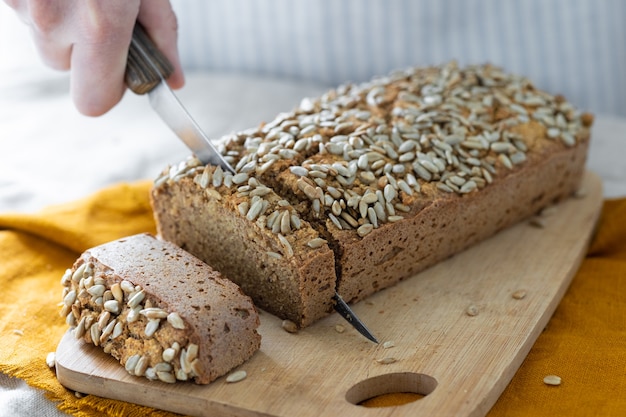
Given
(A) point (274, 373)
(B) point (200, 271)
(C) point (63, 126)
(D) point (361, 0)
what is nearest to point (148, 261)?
(B) point (200, 271)

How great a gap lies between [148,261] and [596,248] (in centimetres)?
169

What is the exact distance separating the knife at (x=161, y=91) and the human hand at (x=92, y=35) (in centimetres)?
5

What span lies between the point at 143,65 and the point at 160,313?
38.4 inches

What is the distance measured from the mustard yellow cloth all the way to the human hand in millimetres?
544

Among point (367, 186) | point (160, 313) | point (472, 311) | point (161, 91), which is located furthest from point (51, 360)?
point (472, 311)

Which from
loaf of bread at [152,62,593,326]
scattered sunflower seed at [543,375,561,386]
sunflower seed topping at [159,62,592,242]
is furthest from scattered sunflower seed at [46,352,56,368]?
scattered sunflower seed at [543,375,561,386]

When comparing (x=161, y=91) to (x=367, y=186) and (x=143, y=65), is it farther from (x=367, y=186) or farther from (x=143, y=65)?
(x=367, y=186)

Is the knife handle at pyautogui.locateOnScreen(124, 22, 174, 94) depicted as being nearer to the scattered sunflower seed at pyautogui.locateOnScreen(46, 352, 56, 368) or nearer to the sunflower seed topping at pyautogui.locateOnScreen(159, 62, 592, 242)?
the sunflower seed topping at pyautogui.locateOnScreen(159, 62, 592, 242)

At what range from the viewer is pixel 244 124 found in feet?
13.6

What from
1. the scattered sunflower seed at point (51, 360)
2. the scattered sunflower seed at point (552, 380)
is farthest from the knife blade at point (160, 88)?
the scattered sunflower seed at point (552, 380)

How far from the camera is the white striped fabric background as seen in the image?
14.3 ft

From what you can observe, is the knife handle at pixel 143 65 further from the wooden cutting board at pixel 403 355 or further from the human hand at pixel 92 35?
the wooden cutting board at pixel 403 355

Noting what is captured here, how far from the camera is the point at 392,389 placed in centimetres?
225

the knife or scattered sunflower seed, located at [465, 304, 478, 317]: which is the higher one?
the knife
